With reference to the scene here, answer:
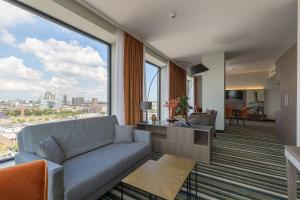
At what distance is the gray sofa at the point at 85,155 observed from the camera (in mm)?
1398

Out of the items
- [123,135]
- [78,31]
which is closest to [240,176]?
[123,135]

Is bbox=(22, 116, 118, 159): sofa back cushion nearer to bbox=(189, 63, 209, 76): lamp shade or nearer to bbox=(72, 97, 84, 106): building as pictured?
bbox=(72, 97, 84, 106): building

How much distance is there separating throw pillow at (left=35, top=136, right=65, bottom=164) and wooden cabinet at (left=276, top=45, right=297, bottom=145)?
170 inches

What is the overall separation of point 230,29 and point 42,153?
13.9 ft

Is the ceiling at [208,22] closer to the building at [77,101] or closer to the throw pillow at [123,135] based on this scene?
the building at [77,101]

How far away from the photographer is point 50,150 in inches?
67.6

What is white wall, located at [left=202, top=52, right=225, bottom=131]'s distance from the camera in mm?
5297

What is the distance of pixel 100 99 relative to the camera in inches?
144

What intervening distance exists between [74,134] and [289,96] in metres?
4.52

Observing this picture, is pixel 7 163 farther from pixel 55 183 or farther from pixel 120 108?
pixel 120 108

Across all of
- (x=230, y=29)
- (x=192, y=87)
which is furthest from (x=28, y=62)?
(x=192, y=87)

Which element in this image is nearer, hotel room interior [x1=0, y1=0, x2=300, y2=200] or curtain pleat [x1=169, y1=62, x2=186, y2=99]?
hotel room interior [x1=0, y1=0, x2=300, y2=200]

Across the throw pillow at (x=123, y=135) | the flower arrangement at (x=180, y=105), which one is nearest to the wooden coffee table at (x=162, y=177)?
the throw pillow at (x=123, y=135)

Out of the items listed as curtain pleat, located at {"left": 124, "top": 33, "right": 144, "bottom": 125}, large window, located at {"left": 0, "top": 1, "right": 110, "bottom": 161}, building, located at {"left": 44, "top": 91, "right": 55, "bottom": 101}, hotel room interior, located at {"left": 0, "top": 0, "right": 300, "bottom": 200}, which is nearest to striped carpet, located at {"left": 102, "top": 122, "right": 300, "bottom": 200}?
hotel room interior, located at {"left": 0, "top": 0, "right": 300, "bottom": 200}
